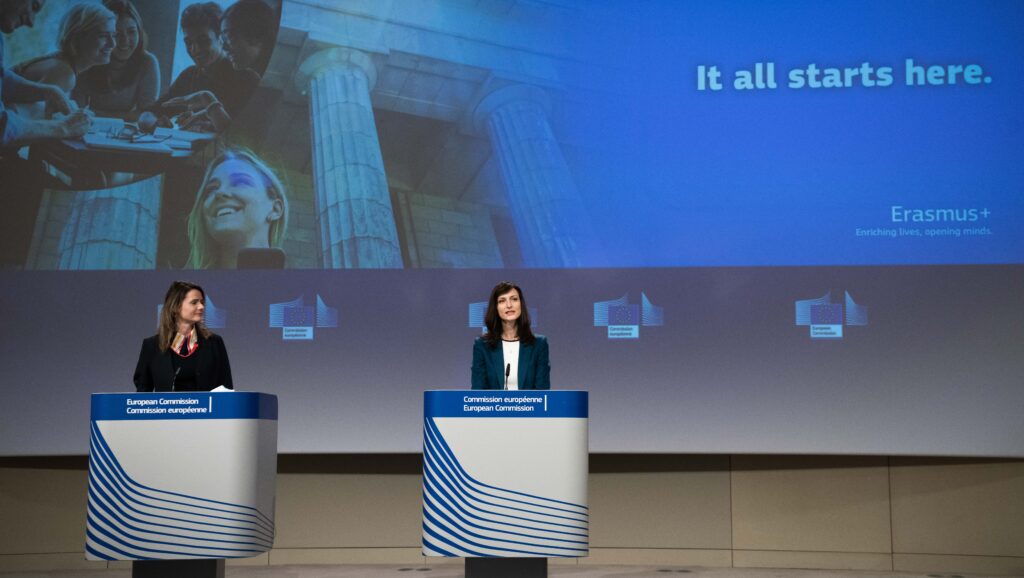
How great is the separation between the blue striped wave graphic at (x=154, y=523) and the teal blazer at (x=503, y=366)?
93 centimetres

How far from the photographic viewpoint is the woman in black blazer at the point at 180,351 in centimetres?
337

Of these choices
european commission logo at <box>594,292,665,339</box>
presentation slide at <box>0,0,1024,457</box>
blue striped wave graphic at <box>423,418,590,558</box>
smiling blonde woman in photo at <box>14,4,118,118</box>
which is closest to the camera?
blue striped wave graphic at <box>423,418,590,558</box>

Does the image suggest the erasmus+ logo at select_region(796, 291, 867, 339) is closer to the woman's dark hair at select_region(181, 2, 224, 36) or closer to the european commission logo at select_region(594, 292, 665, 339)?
the european commission logo at select_region(594, 292, 665, 339)

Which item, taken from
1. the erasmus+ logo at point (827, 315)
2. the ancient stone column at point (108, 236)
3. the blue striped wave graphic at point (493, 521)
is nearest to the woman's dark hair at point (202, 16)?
the ancient stone column at point (108, 236)

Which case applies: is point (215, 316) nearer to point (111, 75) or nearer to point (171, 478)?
point (111, 75)

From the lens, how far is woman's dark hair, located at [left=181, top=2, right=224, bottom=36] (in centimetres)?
515

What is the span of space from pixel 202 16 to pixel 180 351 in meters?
2.49

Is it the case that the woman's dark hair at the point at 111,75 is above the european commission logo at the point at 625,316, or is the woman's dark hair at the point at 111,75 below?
above

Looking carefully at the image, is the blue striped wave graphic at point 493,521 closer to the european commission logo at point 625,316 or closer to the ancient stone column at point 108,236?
the european commission logo at point 625,316

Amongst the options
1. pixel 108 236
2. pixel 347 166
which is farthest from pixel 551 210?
pixel 108 236

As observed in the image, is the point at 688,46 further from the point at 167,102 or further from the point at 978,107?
the point at 167,102

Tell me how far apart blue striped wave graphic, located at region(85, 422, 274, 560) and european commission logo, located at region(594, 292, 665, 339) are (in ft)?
7.78

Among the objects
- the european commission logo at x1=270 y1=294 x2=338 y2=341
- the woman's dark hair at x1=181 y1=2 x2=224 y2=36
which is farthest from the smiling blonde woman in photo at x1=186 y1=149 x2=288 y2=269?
the woman's dark hair at x1=181 y1=2 x2=224 y2=36

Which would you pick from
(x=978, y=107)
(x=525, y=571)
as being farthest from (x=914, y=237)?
(x=525, y=571)
